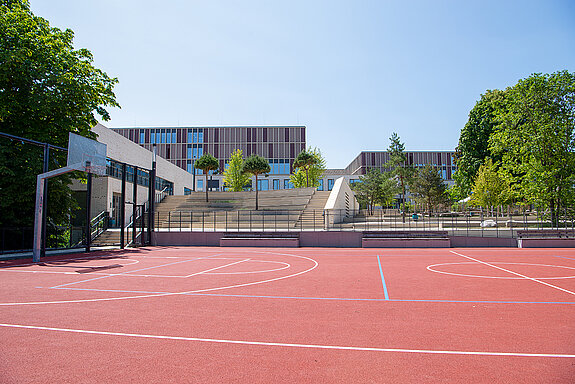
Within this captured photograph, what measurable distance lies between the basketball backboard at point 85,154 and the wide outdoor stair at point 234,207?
40.5 feet

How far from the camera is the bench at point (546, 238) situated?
831 inches

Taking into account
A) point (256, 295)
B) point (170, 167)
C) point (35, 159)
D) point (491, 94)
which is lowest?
point (256, 295)

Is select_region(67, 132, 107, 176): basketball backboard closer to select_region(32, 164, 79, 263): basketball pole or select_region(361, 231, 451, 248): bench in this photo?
select_region(32, 164, 79, 263): basketball pole

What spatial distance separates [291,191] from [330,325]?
36.0 m

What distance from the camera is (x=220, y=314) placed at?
6508mm

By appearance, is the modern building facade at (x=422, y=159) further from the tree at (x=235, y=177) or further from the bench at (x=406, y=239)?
the bench at (x=406, y=239)

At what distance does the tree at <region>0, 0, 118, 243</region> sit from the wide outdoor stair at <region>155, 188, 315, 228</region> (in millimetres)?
11776

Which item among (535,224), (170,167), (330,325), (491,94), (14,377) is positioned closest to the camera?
(14,377)

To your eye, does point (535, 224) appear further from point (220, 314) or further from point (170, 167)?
point (170, 167)

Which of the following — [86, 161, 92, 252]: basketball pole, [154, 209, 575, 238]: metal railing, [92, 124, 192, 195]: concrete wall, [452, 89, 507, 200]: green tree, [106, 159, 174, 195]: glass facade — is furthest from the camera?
[452, 89, 507, 200]: green tree

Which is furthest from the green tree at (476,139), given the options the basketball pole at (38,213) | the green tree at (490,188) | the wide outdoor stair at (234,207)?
the basketball pole at (38,213)

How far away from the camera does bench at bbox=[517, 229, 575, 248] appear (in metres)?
21.1

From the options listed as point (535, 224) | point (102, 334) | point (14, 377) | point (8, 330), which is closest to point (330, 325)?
point (102, 334)

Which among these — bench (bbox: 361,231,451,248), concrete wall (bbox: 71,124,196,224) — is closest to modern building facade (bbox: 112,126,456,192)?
concrete wall (bbox: 71,124,196,224)
